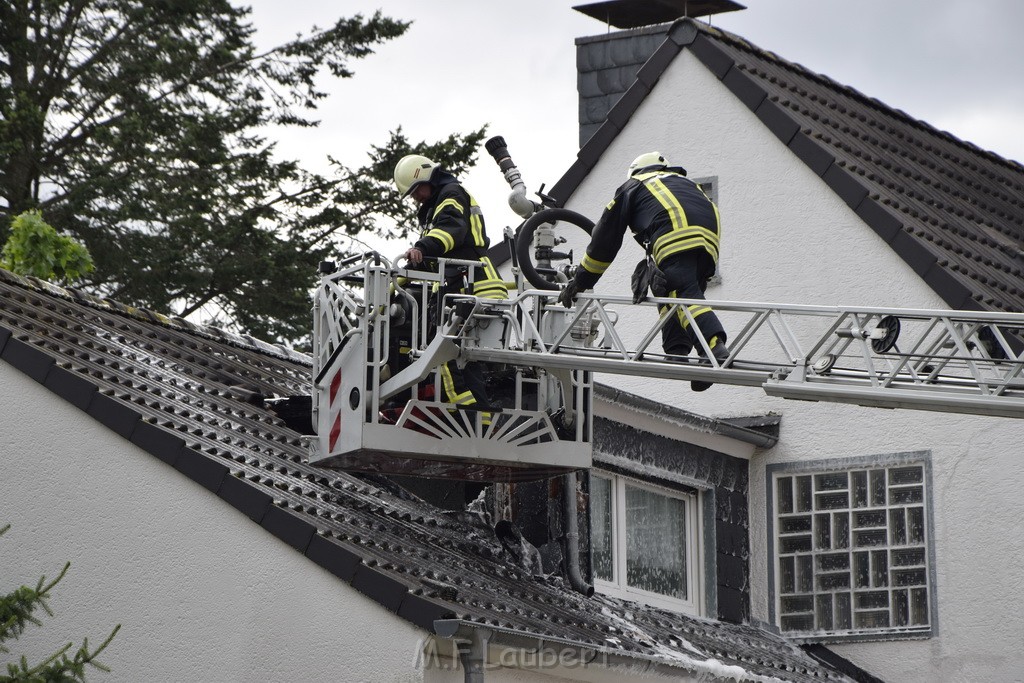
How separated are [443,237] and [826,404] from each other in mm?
5034

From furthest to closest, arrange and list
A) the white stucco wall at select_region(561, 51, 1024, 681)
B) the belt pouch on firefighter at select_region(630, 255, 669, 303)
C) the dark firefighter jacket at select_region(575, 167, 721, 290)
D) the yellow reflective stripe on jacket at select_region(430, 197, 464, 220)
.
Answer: the white stucco wall at select_region(561, 51, 1024, 681) < the yellow reflective stripe on jacket at select_region(430, 197, 464, 220) < the dark firefighter jacket at select_region(575, 167, 721, 290) < the belt pouch on firefighter at select_region(630, 255, 669, 303)

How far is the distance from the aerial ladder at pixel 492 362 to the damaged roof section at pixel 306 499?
493 millimetres

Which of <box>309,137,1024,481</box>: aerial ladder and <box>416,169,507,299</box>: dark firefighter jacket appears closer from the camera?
<box>309,137,1024,481</box>: aerial ladder

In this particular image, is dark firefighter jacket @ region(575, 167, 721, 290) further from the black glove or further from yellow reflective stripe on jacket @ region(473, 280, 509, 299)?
yellow reflective stripe on jacket @ region(473, 280, 509, 299)

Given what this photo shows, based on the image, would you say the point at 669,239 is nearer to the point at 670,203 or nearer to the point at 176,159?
the point at 670,203

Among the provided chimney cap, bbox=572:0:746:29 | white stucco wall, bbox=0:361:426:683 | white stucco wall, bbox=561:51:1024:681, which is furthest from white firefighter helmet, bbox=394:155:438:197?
chimney cap, bbox=572:0:746:29

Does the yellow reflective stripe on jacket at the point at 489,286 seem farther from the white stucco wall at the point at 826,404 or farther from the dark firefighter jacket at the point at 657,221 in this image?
the white stucco wall at the point at 826,404

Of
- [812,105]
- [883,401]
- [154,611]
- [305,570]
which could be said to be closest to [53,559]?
[154,611]

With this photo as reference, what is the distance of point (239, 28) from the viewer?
26.9 metres

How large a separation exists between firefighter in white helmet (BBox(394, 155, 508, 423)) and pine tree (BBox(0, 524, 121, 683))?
280 cm

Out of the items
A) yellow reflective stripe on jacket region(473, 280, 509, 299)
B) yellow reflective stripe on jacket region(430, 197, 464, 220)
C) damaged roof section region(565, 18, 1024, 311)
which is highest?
damaged roof section region(565, 18, 1024, 311)

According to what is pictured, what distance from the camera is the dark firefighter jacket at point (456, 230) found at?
38.6 feet

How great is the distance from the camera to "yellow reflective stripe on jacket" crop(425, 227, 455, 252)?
11.8 meters

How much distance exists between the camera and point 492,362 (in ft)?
37.2
